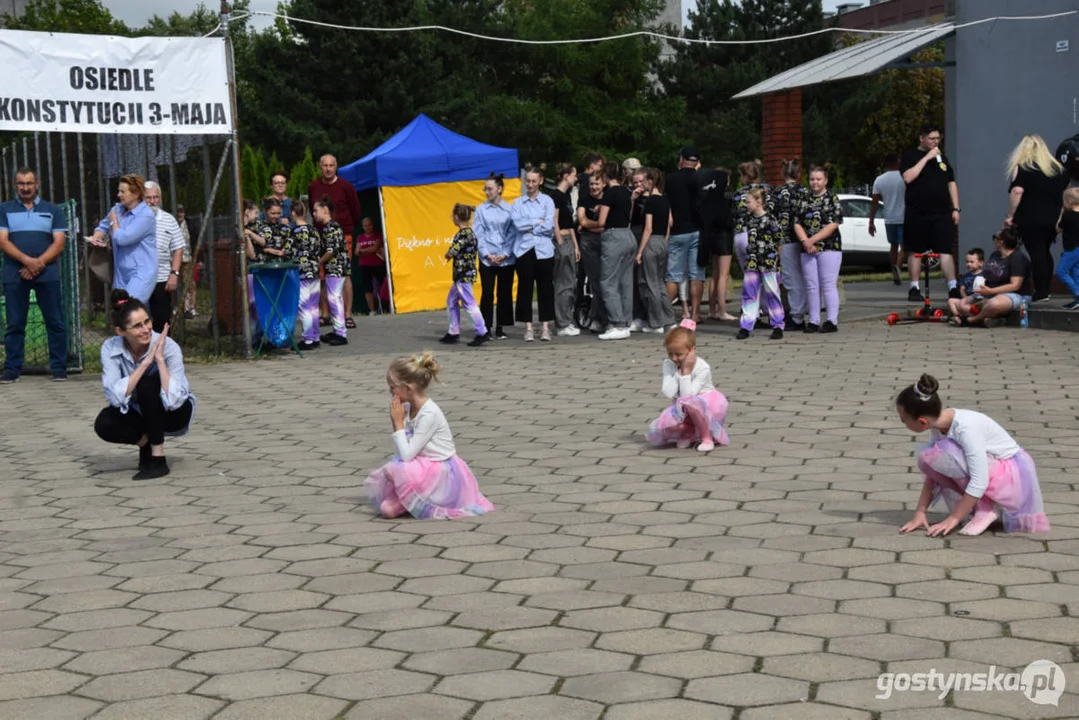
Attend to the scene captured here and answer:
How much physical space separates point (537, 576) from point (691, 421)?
121 inches

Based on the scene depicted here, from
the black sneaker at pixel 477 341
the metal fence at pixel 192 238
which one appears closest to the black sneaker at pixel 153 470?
the metal fence at pixel 192 238

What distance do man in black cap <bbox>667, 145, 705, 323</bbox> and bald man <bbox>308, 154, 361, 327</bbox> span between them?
388 centimetres

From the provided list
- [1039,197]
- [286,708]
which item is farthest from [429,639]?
[1039,197]

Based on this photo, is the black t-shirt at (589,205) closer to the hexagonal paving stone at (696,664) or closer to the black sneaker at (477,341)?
the black sneaker at (477,341)

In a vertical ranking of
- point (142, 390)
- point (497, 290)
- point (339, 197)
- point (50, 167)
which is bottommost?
point (142, 390)

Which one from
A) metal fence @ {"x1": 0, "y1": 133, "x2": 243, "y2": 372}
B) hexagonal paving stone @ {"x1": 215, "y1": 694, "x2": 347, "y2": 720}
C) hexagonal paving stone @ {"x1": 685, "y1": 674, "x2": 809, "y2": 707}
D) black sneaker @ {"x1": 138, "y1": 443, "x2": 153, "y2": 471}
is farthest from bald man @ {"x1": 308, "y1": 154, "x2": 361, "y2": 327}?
hexagonal paving stone @ {"x1": 685, "y1": 674, "x2": 809, "y2": 707}

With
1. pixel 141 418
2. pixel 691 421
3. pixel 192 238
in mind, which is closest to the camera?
pixel 141 418

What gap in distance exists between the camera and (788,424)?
9555mm

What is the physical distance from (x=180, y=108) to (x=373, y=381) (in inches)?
141

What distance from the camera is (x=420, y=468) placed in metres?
7.00

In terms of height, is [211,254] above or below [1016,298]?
above

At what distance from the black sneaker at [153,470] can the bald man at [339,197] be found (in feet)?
28.3

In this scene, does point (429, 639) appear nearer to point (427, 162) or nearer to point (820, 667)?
point (820, 667)

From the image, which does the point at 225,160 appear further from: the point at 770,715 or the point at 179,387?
the point at 770,715
